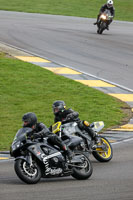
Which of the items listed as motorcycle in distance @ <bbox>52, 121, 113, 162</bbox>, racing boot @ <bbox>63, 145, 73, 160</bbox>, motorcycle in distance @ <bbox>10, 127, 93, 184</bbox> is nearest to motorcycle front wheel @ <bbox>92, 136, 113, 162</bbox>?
motorcycle in distance @ <bbox>52, 121, 113, 162</bbox>

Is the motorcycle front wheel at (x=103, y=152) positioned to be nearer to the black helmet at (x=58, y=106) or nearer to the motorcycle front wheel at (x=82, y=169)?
the black helmet at (x=58, y=106)

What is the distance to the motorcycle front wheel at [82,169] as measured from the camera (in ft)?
35.7

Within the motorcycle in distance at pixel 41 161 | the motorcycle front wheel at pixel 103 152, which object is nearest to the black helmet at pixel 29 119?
the motorcycle in distance at pixel 41 161

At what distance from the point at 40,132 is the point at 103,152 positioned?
254 cm

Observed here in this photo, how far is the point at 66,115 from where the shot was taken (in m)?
12.6

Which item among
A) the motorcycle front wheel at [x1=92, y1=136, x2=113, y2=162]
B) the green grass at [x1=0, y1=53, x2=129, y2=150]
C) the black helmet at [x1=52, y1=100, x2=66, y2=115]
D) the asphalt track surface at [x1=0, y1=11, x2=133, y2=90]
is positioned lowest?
the green grass at [x1=0, y1=53, x2=129, y2=150]

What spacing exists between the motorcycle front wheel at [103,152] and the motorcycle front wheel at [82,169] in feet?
4.99

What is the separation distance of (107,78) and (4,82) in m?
4.30

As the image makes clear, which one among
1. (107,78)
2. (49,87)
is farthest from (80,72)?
(49,87)

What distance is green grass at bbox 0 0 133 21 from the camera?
47.2 meters

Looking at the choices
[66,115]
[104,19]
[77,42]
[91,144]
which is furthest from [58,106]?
[104,19]

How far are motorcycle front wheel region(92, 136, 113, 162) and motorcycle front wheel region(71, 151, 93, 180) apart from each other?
1.52 m

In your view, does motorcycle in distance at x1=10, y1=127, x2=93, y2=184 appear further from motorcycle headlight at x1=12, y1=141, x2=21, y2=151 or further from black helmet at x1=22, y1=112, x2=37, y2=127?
black helmet at x1=22, y1=112, x2=37, y2=127

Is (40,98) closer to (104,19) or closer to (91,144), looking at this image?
(91,144)
